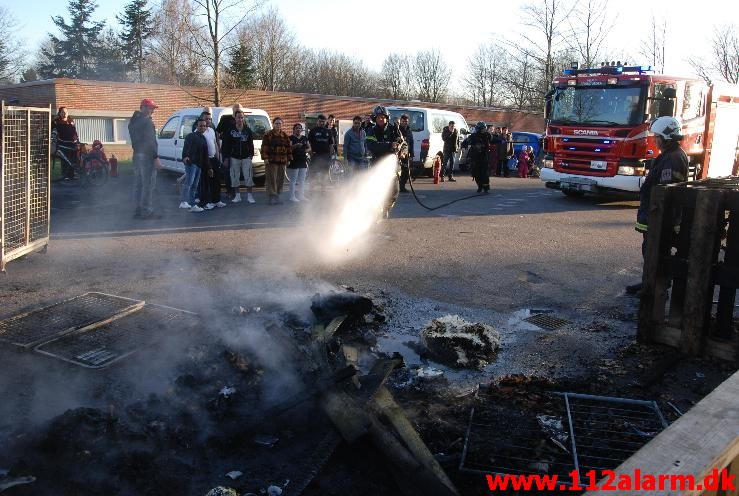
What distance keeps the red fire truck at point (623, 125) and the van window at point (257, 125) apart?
725 cm

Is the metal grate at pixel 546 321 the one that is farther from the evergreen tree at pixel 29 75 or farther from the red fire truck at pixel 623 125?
the evergreen tree at pixel 29 75

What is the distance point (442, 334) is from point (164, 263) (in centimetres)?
412

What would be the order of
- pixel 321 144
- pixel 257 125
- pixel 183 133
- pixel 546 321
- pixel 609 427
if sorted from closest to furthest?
pixel 609 427 < pixel 546 321 < pixel 321 144 < pixel 183 133 < pixel 257 125

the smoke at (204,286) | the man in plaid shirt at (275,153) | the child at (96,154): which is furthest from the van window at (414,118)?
the child at (96,154)

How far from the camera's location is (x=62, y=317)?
5480 millimetres

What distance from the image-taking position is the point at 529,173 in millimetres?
24516

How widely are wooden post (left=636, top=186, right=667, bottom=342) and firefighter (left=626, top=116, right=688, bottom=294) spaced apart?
2.89ft

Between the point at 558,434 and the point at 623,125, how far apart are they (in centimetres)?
1177

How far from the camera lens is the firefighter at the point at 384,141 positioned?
11.4m

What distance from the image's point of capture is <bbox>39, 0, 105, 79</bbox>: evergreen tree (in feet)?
173

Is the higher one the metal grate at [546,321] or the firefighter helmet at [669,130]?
the firefighter helmet at [669,130]

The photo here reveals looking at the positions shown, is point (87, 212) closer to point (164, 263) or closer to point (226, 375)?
point (164, 263)

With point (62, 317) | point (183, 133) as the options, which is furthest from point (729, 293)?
point (183, 133)

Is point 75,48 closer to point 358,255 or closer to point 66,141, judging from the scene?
point 66,141
